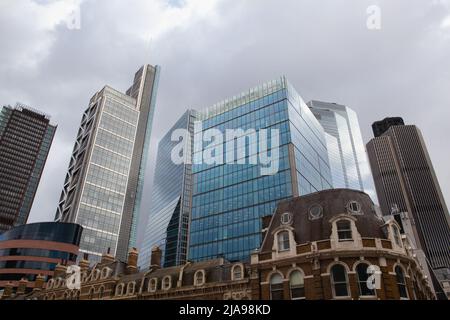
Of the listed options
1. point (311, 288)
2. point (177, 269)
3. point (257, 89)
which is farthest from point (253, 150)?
point (311, 288)

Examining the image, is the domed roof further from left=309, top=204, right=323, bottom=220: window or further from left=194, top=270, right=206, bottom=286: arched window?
left=194, top=270, right=206, bottom=286: arched window

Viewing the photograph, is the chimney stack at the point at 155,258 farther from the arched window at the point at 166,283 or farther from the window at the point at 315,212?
the window at the point at 315,212

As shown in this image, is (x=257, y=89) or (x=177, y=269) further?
(x=257, y=89)

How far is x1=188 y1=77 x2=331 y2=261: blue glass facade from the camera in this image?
7906 cm

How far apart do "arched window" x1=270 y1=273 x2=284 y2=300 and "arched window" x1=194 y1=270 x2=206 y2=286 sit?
28.4 feet

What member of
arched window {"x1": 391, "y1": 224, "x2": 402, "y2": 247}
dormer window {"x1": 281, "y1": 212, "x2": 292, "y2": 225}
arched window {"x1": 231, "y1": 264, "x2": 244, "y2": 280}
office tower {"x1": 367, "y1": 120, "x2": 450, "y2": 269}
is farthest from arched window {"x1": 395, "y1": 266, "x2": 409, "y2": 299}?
office tower {"x1": 367, "y1": 120, "x2": 450, "y2": 269}

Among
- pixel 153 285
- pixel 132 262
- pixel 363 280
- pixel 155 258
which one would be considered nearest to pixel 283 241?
pixel 363 280

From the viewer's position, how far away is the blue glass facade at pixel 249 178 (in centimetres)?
7906

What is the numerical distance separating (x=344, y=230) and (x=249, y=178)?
188 ft

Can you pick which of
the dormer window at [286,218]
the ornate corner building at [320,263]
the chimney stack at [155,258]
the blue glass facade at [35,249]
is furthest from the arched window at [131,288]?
the blue glass facade at [35,249]

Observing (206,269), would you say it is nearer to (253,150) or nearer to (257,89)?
(253,150)

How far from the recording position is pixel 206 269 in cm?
3762

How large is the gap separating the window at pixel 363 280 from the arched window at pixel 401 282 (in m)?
2.48
